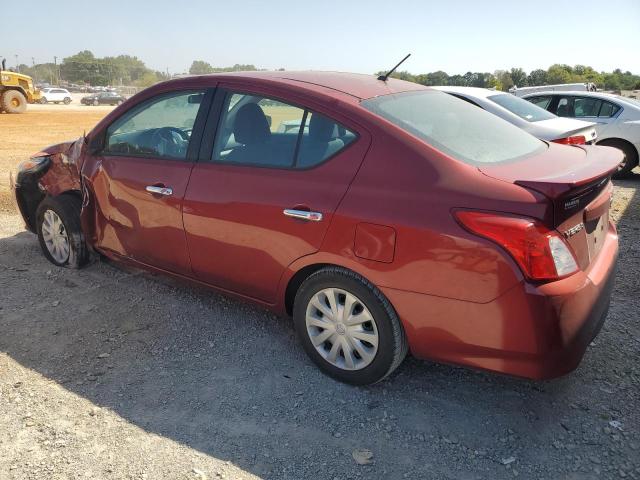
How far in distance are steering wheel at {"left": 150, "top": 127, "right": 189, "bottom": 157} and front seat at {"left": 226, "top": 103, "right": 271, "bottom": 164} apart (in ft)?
1.30

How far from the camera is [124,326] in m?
3.63

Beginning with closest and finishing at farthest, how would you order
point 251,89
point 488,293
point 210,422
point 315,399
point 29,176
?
point 488,293 → point 210,422 → point 315,399 → point 251,89 → point 29,176

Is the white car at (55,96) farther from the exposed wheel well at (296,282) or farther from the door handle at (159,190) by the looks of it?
the exposed wheel well at (296,282)

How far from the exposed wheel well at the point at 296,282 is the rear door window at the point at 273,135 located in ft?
Result: 1.79

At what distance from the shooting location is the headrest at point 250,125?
10.5ft

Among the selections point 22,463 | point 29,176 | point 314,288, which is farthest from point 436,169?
point 29,176

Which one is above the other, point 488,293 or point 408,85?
point 408,85

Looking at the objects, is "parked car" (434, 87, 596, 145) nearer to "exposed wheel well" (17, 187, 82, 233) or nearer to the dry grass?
"exposed wheel well" (17, 187, 82, 233)

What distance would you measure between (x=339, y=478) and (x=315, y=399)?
57 cm

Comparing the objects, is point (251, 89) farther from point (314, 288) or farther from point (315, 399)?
point (315, 399)

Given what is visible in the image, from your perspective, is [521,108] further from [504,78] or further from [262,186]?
[504,78]

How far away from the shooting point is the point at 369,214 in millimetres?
2557

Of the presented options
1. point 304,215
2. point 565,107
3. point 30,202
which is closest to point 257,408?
point 304,215

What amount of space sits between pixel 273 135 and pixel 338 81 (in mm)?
522
